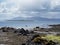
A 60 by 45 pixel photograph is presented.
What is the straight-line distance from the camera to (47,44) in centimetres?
4297

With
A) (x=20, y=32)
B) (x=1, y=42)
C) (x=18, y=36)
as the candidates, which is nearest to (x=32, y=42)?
(x=1, y=42)

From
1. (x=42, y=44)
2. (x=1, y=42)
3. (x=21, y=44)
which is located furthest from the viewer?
(x=1, y=42)

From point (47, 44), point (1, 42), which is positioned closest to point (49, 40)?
point (47, 44)

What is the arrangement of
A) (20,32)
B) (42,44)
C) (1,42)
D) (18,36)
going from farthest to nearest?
(20,32)
(18,36)
(1,42)
(42,44)

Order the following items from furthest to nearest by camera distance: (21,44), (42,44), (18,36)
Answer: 1. (18,36)
2. (21,44)
3. (42,44)

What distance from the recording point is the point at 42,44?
141ft

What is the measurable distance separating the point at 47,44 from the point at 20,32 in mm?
17361

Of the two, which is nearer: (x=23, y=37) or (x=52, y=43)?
(x=52, y=43)

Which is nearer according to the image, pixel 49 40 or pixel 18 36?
pixel 49 40

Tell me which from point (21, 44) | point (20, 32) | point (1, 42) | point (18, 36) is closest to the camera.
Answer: point (21, 44)

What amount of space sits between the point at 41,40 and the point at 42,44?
79cm

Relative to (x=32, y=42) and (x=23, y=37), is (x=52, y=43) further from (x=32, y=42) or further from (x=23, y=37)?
(x=23, y=37)

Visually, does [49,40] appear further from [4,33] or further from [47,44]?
[4,33]

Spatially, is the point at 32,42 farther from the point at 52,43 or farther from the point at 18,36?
the point at 18,36
